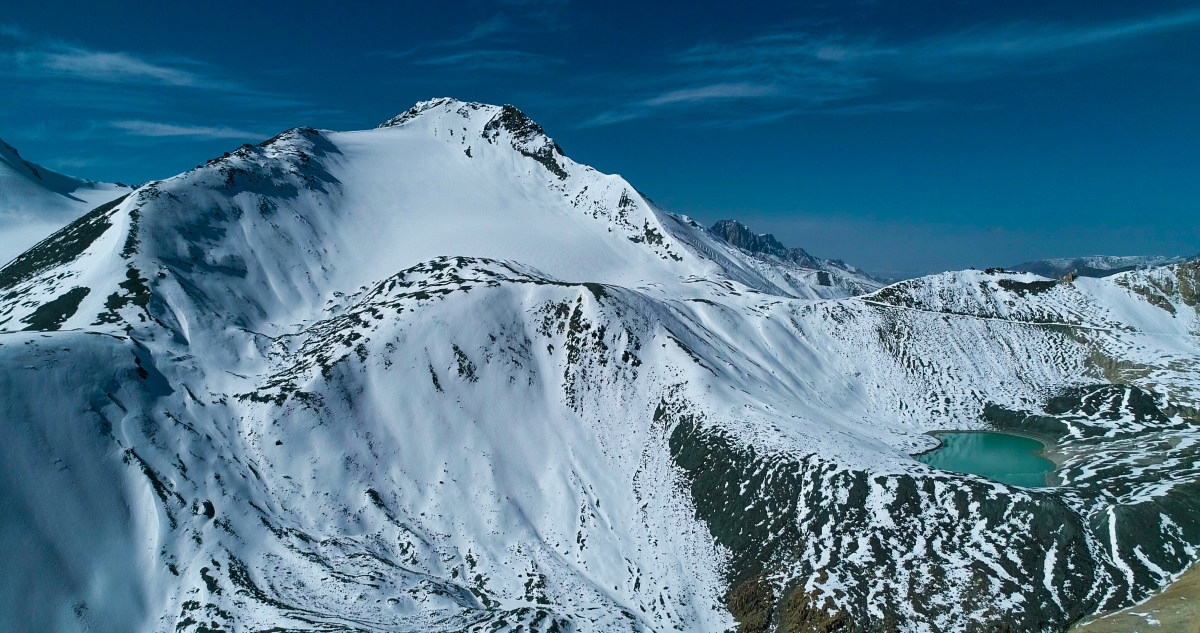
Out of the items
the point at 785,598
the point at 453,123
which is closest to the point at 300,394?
the point at 785,598

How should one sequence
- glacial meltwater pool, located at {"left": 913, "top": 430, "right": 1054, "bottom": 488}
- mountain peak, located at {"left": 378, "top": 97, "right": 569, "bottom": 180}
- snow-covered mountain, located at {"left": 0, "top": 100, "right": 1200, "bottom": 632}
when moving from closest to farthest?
1. snow-covered mountain, located at {"left": 0, "top": 100, "right": 1200, "bottom": 632}
2. glacial meltwater pool, located at {"left": 913, "top": 430, "right": 1054, "bottom": 488}
3. mountain peak, located at {"left": 378, "top": 97, "right": 569, "bottom": 180}

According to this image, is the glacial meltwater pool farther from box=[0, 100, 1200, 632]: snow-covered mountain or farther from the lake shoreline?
box=[0, 100, 1200, 632]: snow-covered mountain

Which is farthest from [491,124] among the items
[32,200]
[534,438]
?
[534,438]

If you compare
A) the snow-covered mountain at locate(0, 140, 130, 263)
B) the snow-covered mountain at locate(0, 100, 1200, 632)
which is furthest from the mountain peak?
the snow-covered mountain at locate(0, 140, 130, 263)

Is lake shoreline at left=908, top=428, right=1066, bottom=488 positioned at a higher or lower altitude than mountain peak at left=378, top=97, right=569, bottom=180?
lower

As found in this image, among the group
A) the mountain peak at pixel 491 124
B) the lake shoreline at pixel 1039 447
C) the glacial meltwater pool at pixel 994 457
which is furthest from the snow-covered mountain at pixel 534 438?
the mountain peak at pixel 491 124

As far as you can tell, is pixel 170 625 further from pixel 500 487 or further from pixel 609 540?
pixel 609 540
